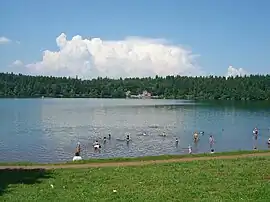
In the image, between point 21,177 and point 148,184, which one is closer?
point 148,184

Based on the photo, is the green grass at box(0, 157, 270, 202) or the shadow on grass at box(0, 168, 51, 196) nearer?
the green grass at box(0, 157, 270, 202)

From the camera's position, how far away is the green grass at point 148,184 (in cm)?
1527

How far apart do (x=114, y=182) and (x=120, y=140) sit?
51.1m

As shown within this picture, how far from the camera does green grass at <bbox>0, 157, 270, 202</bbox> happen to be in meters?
15.3

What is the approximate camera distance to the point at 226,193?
15.7 meters

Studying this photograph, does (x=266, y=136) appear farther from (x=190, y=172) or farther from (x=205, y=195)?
(x=205, y=195)

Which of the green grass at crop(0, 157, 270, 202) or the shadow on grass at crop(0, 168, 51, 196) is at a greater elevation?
the green grass at crop(0, 157, 270, 202)

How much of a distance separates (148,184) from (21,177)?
21.5 feet

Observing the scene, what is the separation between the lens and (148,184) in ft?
58.5

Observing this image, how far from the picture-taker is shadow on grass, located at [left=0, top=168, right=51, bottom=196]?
1870 cm

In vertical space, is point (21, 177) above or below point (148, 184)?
below

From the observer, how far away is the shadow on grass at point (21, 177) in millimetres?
18698

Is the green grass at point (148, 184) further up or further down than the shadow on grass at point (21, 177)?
further up

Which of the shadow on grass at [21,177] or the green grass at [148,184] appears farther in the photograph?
the shadow on grass at [21,177]
